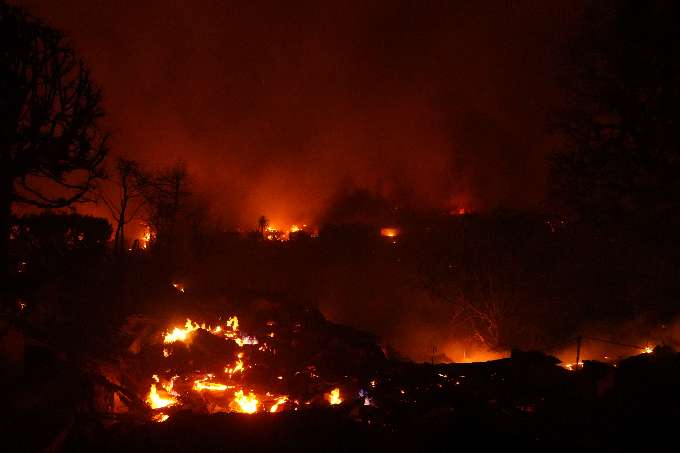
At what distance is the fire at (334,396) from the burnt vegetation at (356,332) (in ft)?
0.16

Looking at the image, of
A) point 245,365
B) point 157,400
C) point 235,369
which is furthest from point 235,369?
point 157,400

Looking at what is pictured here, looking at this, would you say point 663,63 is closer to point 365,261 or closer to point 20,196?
point 20,196

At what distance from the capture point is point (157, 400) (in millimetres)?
10391

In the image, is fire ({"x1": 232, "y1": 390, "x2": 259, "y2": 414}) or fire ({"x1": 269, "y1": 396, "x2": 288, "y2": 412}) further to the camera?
fire ({"x1": 232, "y1": 390, "x2": 259, "y2": 414})

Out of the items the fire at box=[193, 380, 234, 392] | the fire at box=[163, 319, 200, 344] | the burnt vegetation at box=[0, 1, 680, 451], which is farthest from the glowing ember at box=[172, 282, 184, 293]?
the fire at box=[193, 380, 234, 392]

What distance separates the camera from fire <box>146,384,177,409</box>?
33.2ft

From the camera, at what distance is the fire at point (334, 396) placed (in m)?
10.4

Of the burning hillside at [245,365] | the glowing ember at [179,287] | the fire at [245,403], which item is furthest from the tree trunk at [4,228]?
the glowing ember at [179,287]

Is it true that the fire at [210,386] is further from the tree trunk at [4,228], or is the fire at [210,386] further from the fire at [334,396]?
the tree trunk at [4,228]

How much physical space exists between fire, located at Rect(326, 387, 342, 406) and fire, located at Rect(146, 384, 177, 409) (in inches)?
136

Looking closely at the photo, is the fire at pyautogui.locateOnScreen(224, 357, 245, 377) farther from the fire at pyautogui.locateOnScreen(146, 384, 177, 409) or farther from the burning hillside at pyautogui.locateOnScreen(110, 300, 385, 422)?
the fire at pyautogui.locateOnScreen(146, 384, 177, 409)

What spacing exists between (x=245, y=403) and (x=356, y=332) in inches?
258

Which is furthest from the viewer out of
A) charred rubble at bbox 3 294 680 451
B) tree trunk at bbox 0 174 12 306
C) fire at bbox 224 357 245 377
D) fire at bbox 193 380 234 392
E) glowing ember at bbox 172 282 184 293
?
glowing ember at bbox 172 282 184 293

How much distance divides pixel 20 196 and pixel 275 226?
163ft
